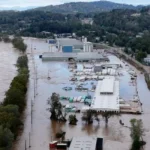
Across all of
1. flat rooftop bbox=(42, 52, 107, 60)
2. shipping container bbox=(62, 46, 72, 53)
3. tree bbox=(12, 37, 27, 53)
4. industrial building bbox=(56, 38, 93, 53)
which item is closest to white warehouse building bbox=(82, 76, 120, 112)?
flat rooftop bbox=(42, 52, 107, 60)

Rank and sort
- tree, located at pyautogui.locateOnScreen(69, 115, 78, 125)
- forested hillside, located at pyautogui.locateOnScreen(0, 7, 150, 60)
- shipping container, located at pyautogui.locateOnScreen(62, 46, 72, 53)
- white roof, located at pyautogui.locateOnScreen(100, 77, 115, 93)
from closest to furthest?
tree, located at pyautogui.locateOnScreen(69, 115, 78, 125), white roof, located at pyautogui.locateOnScreen(100, 77, 115, 93), shipping container, located at pyautogui.locateOnScreen(62, 46, 72, 53), forested hillside, located at pyautogui.locateOnScreen(0, 7, 150, 60)

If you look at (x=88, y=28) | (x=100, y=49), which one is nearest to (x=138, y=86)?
(x=100, y=49)

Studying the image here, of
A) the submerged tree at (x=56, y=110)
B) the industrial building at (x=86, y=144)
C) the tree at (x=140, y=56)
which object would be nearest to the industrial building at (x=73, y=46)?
the tree at (x=140, y=56)

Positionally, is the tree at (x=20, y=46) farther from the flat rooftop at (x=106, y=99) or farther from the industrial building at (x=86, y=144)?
the industrial building at (x=86, y=144)

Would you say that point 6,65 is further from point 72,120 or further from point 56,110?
point 72,120

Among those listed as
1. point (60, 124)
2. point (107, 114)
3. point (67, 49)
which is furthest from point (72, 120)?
point (67, 49)

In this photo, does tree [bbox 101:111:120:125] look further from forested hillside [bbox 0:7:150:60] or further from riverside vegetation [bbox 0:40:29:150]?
forested hillside [bbox 0:7:150:60]
